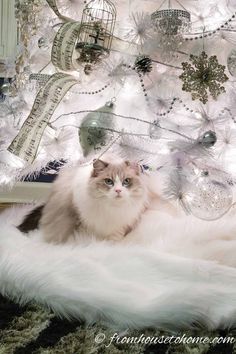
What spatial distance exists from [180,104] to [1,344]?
72 centimetres

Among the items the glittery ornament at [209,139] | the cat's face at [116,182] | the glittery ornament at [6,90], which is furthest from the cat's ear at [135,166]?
the glittery ornament at [6,90]

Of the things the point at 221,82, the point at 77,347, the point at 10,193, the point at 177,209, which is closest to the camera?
the point at 77,347

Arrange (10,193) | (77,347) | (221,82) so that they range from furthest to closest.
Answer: (10,193), (221,82), (77,347)

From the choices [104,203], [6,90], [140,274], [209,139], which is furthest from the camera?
[6,90]

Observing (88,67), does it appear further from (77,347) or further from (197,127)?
(77,347)

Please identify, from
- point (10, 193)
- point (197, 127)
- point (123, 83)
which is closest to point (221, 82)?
point (197, 127)

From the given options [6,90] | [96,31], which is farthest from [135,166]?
[6,90]

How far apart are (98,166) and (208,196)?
0.29 m

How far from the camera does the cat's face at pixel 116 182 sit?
117 centimetres

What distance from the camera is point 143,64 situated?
1.12 m

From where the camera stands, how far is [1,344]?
2.37ft

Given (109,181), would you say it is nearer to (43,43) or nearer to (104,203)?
(104,203)

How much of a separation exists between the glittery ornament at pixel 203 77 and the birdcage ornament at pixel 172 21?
8 centimetres

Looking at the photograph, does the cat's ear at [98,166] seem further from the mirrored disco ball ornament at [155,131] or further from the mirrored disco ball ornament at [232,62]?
the mirrored disco ball ornament at [232,62]
